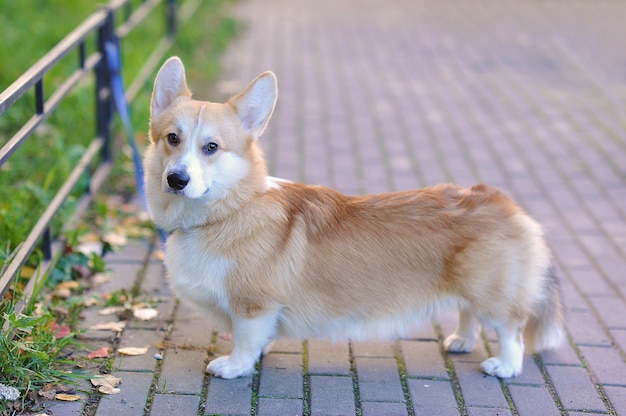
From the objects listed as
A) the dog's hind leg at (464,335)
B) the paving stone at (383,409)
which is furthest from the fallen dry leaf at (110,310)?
the dog's hind leg at (464,335)

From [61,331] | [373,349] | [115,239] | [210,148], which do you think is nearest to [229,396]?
[373,349]

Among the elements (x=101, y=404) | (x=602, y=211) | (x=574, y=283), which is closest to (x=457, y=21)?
(x=602, y=211)

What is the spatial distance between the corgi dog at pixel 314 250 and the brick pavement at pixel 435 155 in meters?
0.24

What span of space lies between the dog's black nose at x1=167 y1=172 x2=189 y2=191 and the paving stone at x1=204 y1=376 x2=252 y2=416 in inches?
36.2

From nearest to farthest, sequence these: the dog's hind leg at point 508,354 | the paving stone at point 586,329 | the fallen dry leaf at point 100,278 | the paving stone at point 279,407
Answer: the paving stone at point 279,407, the dog's hind leg at point 508,354, the paving stone at point 586,329, the fallen dry leaf at point 100,278

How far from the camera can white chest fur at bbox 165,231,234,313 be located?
Result: 3.37 meters

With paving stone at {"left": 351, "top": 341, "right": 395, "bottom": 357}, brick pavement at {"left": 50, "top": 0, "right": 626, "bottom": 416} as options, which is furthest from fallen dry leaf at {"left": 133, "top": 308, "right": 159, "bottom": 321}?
paving stone at {"left": 351, "top": 341, "right": 395, "bottom": 357}

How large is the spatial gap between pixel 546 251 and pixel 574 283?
3.75 feet

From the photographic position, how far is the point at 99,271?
14.6 ft

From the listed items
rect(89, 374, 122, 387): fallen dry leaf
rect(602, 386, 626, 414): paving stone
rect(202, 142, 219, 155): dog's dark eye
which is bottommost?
rect(602, 386, 626, 414): paving stone

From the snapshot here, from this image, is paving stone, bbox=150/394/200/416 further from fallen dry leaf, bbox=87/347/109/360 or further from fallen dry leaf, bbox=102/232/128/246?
fallen dry leaf, bbox=102/232/128/246

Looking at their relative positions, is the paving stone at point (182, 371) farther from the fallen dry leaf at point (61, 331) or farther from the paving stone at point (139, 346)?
the fallen dry leaf at point (61, 331)

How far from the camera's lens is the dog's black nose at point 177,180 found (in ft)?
10.3

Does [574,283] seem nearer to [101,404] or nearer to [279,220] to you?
[279,220]
